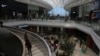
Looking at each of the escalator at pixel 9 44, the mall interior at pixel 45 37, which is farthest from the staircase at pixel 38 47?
the escalator at pixel 9 44

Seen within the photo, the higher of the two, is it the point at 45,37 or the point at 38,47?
the point at 38,47

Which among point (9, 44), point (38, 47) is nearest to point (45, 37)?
point (38, 47)

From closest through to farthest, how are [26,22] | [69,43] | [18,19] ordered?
[69,43] < [18,19] < [26,22]

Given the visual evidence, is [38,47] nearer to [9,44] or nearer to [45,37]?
[9,44]

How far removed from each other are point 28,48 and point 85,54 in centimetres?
1743

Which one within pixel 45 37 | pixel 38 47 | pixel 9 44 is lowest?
pixel 45 37

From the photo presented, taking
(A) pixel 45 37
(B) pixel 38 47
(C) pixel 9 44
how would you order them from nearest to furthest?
(C) pixel 9 44 → (B) pixel 38 47 → (A) pixel 45 37

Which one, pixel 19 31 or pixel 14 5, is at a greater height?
pixel 14 5

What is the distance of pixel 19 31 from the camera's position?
2275 cm

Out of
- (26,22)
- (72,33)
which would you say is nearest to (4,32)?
(26,22)

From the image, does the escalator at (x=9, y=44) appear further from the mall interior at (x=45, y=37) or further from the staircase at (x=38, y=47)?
the staircase at (x=38, y=47)

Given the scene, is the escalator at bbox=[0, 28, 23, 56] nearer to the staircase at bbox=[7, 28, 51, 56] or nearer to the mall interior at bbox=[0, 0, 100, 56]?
the mall interior at bbox=[0, 0, 100, 56]

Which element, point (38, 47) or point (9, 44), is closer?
point (9, 44)

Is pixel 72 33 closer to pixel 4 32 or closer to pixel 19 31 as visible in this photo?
pixel 19 31
